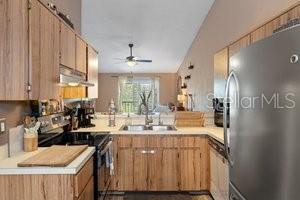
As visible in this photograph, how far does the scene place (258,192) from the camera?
1.38 meters

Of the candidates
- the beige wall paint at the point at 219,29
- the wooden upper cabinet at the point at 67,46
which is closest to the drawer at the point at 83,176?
the wooden upper cabinet at the point at 67,46

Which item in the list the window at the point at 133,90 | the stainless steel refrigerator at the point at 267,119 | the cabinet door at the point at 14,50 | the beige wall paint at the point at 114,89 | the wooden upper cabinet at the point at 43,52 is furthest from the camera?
the beige wall paint at the point at 114,89

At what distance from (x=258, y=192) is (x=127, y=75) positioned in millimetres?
9527

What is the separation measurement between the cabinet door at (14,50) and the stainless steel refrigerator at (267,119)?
4.62 feet

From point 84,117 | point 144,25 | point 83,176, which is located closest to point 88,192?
point 83,176

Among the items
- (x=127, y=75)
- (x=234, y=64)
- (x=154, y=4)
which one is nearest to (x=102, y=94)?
(x=127, y=75)

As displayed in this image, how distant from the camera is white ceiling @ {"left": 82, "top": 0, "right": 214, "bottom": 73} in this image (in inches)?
202

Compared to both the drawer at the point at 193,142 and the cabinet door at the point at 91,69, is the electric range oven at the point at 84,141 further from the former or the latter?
the drawer at the point at 193,142

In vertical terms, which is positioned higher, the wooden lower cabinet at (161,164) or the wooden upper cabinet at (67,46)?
the wooden upper cabinet at (67,46)

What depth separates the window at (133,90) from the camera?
1045 centimetres

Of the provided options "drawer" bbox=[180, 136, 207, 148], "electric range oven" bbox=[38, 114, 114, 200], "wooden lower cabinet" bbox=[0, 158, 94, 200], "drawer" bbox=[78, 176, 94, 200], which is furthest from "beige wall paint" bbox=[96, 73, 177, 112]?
"wooden lower cabinet" bbox=[0, 158, 94, 200]

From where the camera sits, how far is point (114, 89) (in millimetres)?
10609

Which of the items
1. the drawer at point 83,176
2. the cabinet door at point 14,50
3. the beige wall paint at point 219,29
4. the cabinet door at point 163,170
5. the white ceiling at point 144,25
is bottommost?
the cabinet door at point 163,170

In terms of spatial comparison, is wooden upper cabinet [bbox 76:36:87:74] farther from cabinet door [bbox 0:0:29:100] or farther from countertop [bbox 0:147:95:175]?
countertop [bbox 0:147:95:175]
